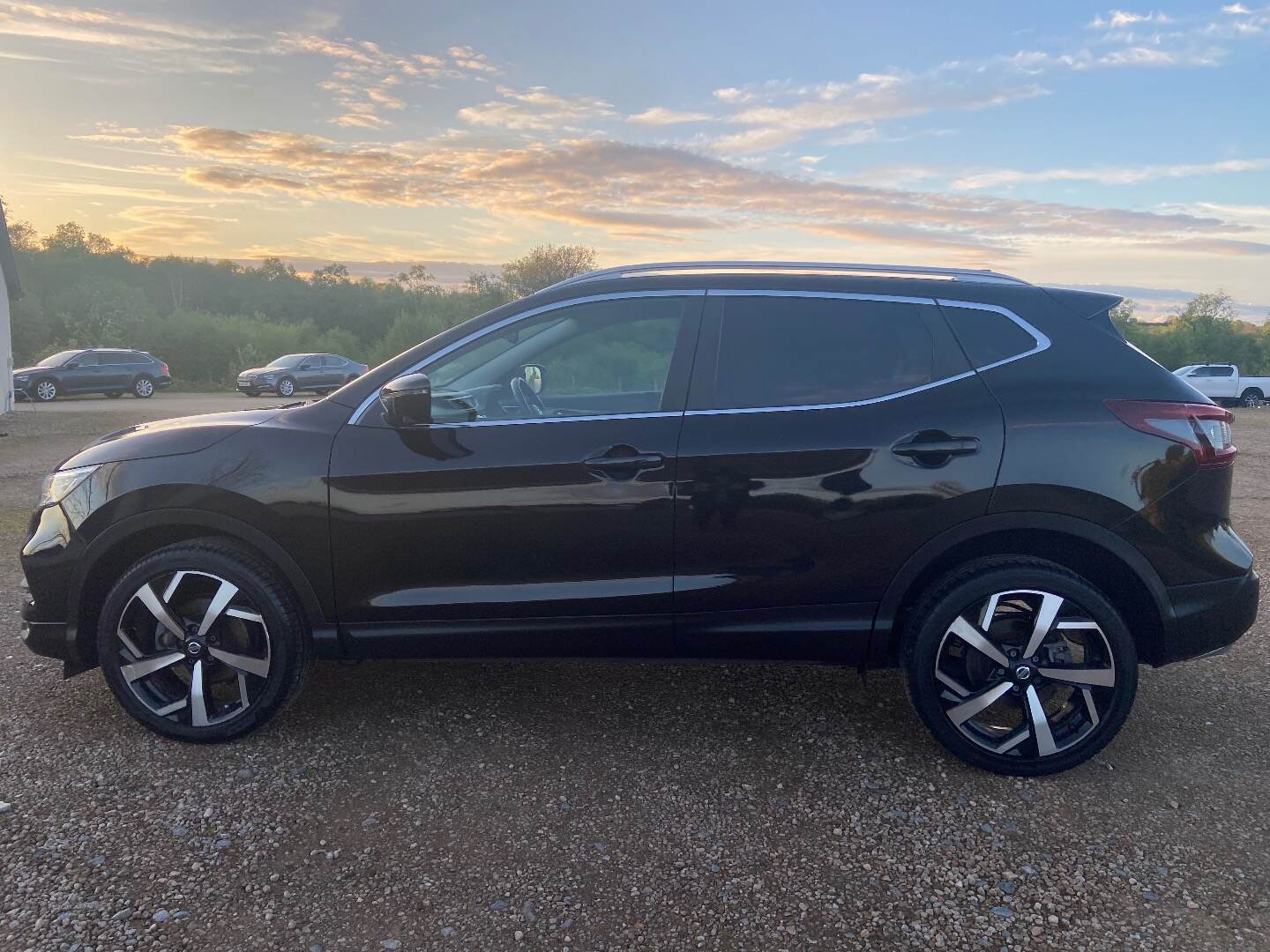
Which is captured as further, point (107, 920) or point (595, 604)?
point (595, 604)

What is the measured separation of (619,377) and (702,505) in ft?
2.66

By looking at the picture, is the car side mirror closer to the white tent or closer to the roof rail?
the roof rail

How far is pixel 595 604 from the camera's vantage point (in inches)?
128

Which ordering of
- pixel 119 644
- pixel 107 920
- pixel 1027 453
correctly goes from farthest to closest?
pixel 119 644 < pixel 1027 453 < pixel 107 920

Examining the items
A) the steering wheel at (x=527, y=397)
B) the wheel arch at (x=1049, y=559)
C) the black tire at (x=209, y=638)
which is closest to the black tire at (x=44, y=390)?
the black tire at (x=209, y=638)

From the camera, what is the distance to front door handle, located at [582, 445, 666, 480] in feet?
10.4

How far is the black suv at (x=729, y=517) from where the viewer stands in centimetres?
315

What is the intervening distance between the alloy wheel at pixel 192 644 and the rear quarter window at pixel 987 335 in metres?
2.80

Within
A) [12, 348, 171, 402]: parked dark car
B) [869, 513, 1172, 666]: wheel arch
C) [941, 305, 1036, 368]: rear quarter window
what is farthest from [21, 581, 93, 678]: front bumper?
[12, 348, 171, 402]: parked dark car

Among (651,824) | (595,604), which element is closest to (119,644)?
(595,604)

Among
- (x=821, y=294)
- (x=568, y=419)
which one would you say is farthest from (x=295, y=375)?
(x=821, y=294)

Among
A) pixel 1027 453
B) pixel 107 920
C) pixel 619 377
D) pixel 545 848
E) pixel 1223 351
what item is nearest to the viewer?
pixel 107 920

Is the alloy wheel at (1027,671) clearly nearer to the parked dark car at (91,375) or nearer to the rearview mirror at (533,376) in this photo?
the rearview mirror at (533,376)

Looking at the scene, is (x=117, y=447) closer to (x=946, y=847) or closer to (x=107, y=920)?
(x=107, y=920)
